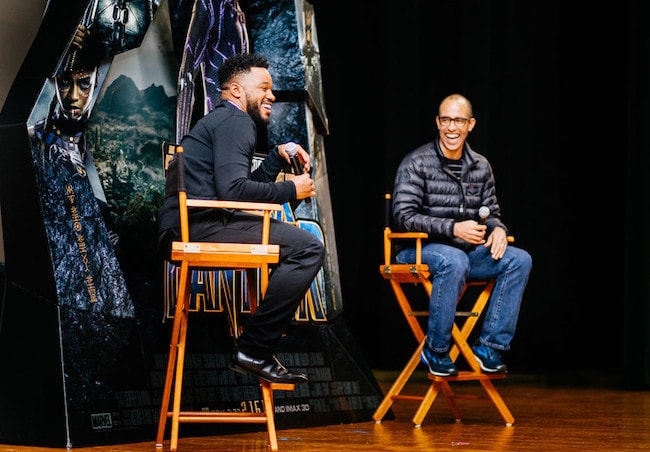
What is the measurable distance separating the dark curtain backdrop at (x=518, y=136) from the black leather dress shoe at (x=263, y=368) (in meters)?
3.13

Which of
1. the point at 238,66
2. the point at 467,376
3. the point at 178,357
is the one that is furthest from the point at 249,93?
the point at 467,376

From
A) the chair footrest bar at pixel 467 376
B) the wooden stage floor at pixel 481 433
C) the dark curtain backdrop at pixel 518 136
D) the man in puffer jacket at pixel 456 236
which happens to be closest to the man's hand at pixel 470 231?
the man in puffer jacket at pixel 456 236

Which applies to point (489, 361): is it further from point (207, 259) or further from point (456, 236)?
point (207, 259)

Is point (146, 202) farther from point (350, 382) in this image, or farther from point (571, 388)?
point (571, 388)

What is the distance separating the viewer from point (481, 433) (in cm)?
415

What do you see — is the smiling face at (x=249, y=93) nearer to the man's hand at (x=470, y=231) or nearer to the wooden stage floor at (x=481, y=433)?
the man's hand at (x=470, y=231)

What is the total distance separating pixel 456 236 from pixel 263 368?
1278 millimetres

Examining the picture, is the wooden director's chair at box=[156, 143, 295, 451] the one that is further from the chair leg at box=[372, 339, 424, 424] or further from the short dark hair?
the chair leg at box=[372, 339, 424, 424]

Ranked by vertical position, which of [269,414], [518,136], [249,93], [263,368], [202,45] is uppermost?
[202,45]

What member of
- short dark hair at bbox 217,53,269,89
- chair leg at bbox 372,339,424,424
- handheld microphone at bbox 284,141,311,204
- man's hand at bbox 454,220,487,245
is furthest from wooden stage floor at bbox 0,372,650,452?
short dark hair at bbox 217,53,269,89

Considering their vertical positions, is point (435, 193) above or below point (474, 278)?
above

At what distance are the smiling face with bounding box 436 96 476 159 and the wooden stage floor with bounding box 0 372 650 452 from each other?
4.00ft

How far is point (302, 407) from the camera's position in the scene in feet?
14.0

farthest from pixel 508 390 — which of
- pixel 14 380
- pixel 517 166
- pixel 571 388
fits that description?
pixel 14 380
